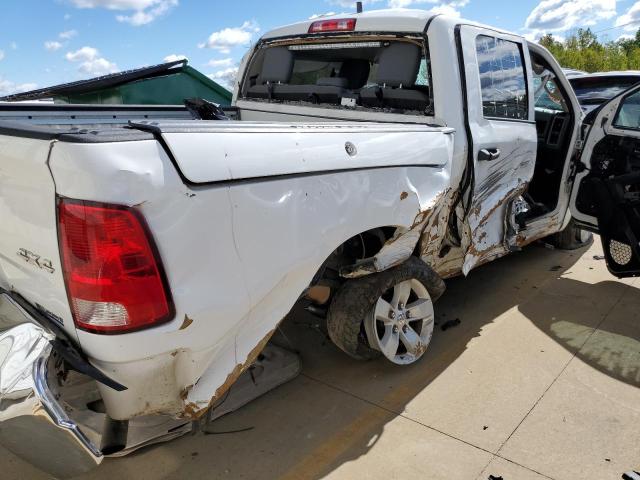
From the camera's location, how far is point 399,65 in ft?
11.3

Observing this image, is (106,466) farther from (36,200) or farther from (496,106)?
(496,106)

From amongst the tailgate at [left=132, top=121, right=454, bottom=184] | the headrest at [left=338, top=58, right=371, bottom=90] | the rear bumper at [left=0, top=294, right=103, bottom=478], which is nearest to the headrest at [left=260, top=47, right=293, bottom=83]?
the headrest at [left=338, top=58, right=371, bottom=90]

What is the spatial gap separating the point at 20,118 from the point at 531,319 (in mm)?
3790

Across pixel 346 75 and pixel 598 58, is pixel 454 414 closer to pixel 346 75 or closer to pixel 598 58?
pixel 346 75

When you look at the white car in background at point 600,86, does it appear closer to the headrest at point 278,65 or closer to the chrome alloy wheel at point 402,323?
the headrest at point 278,65

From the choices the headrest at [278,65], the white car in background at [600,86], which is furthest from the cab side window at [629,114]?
the headrest at [278,65]

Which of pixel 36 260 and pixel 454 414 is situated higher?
pixel 36 260

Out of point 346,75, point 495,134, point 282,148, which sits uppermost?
point 346,75

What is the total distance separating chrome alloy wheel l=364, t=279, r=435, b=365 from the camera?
10.2 feet

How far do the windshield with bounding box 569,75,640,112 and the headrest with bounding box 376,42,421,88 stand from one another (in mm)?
2902

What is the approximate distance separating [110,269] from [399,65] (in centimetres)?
244

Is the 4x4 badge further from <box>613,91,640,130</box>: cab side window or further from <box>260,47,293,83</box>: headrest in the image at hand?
<box>613,91,640,130</box>: cab side window

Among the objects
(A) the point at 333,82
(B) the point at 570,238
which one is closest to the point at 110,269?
(A) the point at 333,82

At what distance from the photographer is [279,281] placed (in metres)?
2.20
